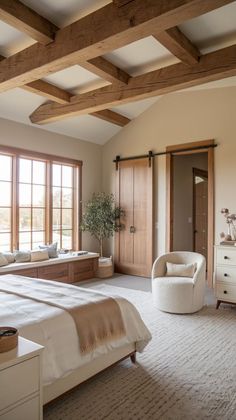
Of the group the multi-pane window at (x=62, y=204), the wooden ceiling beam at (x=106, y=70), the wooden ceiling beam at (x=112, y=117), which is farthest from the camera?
the multi-pane window at (x=62, y=204)

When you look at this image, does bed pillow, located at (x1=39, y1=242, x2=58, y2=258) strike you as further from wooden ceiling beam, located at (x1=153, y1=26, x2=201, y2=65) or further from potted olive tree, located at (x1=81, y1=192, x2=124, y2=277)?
wooden ceiling beam, located at (x1=153, y1=26, x2=201, y2=65)

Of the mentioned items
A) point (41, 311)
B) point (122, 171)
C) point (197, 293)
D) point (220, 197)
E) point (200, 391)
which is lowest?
point (200, 391)

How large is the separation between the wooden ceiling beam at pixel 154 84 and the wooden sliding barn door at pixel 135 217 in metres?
1.94

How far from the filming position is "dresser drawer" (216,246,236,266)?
13.1 feet

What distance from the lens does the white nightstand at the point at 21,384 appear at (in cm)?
141

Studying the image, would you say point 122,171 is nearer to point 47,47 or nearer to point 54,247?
point 54,247

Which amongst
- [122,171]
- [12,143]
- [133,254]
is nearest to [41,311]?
[12,143]

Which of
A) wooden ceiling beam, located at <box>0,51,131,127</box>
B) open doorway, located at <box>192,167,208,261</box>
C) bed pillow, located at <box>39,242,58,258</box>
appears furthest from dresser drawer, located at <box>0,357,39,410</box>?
open doorway, located at <box>192,167,208,261</box>

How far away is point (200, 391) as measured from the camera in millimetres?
2238

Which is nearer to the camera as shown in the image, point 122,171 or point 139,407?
point 139,407

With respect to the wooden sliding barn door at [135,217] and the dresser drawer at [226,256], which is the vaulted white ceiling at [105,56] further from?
the dresser drawer at [226,256]

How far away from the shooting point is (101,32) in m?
2.71

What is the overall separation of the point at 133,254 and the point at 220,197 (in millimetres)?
2155

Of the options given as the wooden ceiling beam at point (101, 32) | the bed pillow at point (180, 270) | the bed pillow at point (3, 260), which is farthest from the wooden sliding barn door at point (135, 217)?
the wooden ceiling beam at point (101, 32)
